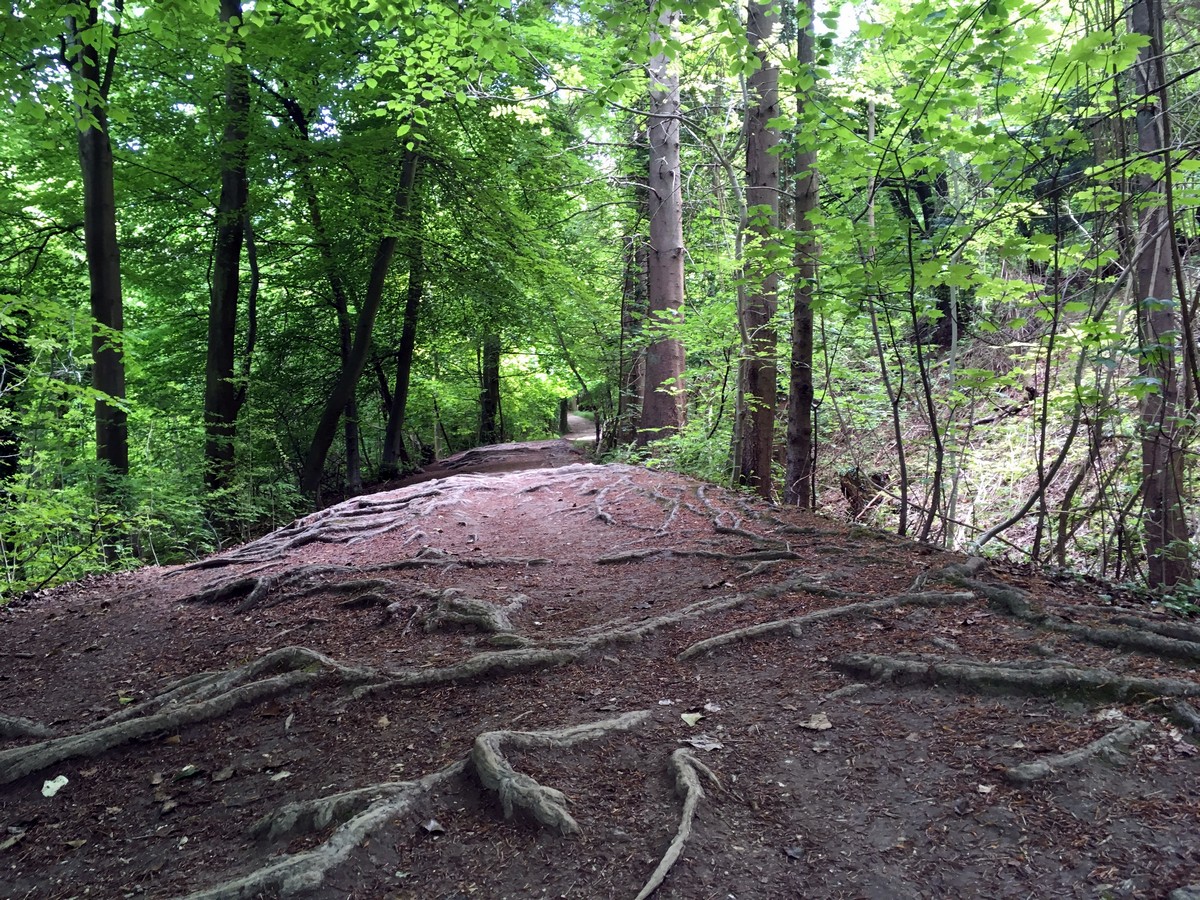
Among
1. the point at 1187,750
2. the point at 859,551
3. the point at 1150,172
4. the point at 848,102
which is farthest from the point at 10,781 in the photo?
the point at 1150,172

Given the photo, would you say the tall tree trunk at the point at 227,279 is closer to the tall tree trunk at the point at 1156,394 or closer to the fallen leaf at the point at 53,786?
the fallen leaf at the point at 53,786

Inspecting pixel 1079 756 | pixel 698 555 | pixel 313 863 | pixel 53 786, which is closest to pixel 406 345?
pixel 698 555

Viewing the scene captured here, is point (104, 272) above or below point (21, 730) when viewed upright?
above

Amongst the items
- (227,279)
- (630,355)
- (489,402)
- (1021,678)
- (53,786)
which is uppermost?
(227,279)

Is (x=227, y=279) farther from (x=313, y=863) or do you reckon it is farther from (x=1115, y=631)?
(x=1115, y=631)

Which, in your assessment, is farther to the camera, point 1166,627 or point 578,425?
point 578,425

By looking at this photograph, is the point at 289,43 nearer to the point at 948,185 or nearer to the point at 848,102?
the point at 848,102

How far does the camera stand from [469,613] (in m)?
4.87

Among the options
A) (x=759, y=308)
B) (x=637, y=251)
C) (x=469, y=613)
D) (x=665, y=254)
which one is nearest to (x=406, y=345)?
(x=637, y=251)

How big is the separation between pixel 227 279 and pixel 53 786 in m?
10.2

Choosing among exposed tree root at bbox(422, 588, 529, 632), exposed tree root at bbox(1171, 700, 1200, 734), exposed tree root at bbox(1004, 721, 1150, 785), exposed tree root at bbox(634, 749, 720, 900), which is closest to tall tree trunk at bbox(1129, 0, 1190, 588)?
exposed tree root at bbox(1171, 700, 1200, 734)

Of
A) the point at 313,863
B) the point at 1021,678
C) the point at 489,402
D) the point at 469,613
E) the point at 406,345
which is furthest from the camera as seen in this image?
the point at 489,402

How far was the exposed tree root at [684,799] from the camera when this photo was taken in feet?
7.57

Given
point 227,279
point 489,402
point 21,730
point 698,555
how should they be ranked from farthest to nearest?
point 489,402, point 227,279, point 698,555, point 21,730
